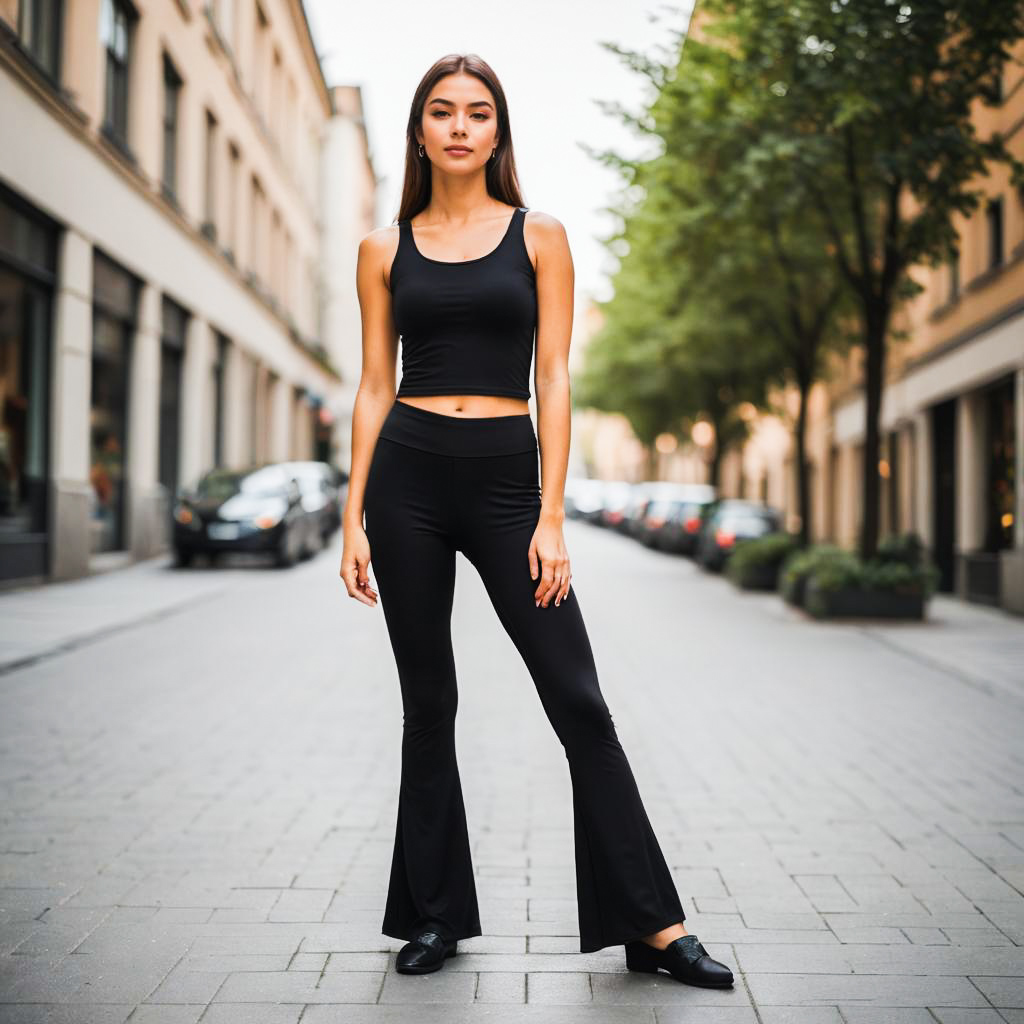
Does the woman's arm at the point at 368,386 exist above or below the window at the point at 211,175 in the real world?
below

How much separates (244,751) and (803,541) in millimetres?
14289

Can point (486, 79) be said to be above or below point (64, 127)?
below

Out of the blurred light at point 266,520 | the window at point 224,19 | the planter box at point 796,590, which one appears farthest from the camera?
the window at point 224,19

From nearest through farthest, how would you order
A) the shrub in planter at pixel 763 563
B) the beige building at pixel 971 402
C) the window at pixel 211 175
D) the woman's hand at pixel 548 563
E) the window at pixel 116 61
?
the woman's hand at pixel 548 563, the beige building at pixel 971 402, the window at pixel 116 61, the shrub in planter at pixel 763 563, the window at pixel 211 175

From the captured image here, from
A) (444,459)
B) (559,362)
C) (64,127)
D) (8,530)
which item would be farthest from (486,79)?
(64,127)

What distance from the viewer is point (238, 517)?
18.9m

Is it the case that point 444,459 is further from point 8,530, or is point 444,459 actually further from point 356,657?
point 8,530

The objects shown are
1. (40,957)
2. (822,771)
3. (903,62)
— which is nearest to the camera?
(40,957)

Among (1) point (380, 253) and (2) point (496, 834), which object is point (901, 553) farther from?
(1) point (380, 253)

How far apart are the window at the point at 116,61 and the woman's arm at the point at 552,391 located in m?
16.4

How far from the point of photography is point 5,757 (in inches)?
241

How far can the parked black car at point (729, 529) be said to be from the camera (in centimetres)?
2283

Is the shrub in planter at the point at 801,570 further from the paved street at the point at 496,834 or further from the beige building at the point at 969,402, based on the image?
the paved street at the point at 496,834

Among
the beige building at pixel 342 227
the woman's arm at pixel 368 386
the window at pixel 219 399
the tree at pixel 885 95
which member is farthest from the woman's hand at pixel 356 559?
the beige building at pixel 342 227
